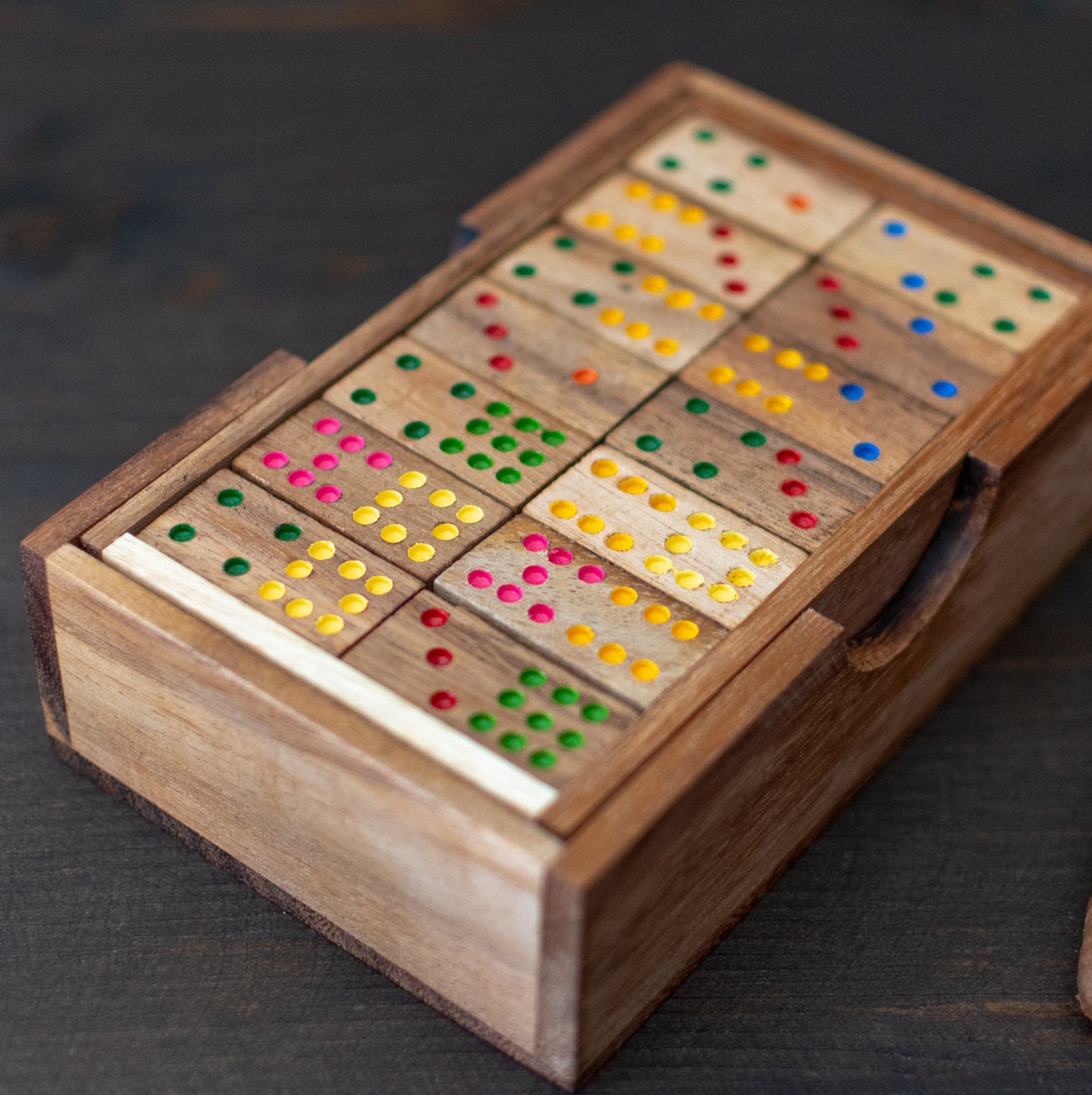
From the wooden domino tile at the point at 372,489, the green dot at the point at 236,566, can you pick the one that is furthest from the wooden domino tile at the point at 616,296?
the green dot at the point at 236,566

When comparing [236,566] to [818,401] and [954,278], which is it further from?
[954,278]

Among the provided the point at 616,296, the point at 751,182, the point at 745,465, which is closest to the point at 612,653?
the point at 745,465

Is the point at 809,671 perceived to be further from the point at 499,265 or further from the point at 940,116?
the point at 940,116

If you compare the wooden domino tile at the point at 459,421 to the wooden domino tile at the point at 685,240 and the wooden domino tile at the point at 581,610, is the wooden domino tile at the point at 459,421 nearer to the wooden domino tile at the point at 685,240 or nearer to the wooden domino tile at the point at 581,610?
the wooden domino tile at the point at 581,610

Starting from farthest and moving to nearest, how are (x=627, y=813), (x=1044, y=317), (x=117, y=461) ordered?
(x=117, y=461), (x=1044, y=317), (x=627, y=813)

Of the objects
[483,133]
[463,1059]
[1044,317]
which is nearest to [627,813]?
[463,1059]

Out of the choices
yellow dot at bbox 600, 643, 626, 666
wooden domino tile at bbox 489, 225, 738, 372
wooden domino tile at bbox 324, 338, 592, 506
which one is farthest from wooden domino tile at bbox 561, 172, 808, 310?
yellow dot at bbox 600, 643, 626, 666
